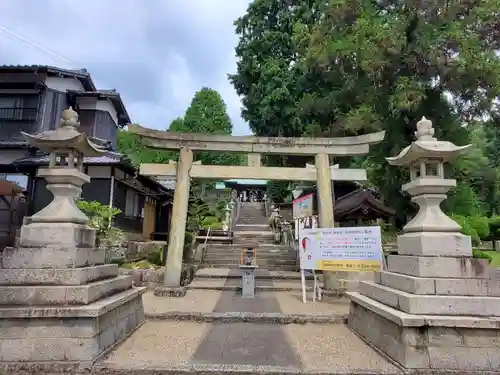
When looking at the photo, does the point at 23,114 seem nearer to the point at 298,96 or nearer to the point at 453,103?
the point at 298,96

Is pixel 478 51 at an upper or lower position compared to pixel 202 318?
upper

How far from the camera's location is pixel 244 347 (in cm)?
525

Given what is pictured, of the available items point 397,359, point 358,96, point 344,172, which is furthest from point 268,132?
point 397,359

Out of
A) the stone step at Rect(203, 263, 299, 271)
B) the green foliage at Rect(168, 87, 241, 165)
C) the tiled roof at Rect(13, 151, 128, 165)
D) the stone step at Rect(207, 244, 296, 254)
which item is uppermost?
the green foliage at Rect(168, 87, 241, 165)

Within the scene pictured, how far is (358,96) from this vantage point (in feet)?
52.7

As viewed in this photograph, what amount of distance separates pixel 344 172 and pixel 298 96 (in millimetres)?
10298

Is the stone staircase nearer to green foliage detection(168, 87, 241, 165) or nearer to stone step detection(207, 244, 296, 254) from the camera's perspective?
stone step detection(207, 244, 296, 254)

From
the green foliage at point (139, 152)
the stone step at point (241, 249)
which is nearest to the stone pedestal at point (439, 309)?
the stone step at point (241, 249)

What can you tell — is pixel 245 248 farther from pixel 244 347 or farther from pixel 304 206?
pixel 244 347

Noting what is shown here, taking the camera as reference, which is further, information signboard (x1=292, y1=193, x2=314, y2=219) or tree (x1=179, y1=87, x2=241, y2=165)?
tree (x1=179, y1=87, x2=241, y2=165)

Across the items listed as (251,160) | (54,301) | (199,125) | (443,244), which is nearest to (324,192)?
(251,160)

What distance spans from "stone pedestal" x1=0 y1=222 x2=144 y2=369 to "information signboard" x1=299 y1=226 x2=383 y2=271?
196 inches

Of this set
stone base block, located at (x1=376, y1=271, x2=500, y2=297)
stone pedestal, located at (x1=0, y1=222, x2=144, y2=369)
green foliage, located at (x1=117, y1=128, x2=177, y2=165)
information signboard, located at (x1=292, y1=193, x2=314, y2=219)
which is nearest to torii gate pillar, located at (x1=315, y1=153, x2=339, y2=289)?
information signboard, located at (x1=292, y1=193, x2=314, y2=219)

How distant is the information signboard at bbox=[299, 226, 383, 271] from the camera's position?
768 centimetres
